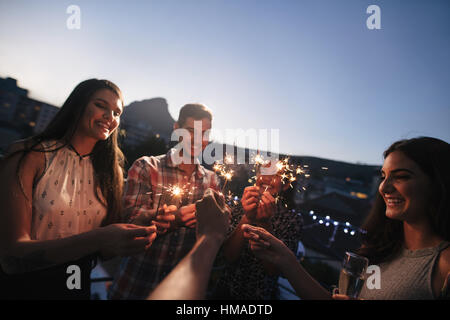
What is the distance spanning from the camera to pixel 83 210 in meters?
2.19

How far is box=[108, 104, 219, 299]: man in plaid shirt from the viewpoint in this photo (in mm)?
2426

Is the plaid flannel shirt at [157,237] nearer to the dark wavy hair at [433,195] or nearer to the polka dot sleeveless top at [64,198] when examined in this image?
the polka dot sleeveless top at [64,198]

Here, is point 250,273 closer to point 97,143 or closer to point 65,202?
point 65,202

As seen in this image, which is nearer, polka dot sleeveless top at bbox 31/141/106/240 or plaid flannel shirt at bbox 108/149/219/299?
polka dot sleeveless top at bbox 31/141/106/240

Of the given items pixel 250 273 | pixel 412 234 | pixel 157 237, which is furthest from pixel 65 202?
pixel 412 234

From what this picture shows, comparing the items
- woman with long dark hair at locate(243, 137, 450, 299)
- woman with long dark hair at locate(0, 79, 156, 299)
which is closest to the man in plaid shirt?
woman with long dark hair at locate(0, 79, 156, 299)

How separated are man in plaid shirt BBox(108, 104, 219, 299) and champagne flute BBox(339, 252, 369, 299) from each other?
1725mm

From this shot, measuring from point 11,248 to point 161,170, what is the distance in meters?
1.87

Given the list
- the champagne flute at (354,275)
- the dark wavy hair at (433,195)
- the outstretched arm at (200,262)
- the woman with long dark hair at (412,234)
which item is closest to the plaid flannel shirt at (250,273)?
the dark wavy hair at (433,195)

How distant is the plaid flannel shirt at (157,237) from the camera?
2588mm

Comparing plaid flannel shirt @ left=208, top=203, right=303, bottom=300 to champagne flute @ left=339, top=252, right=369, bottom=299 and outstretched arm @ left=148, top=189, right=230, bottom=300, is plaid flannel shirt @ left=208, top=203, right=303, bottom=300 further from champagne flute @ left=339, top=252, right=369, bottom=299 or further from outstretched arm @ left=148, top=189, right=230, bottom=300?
outstretched arm @ left=148, top=189, right=230, bottom=300
